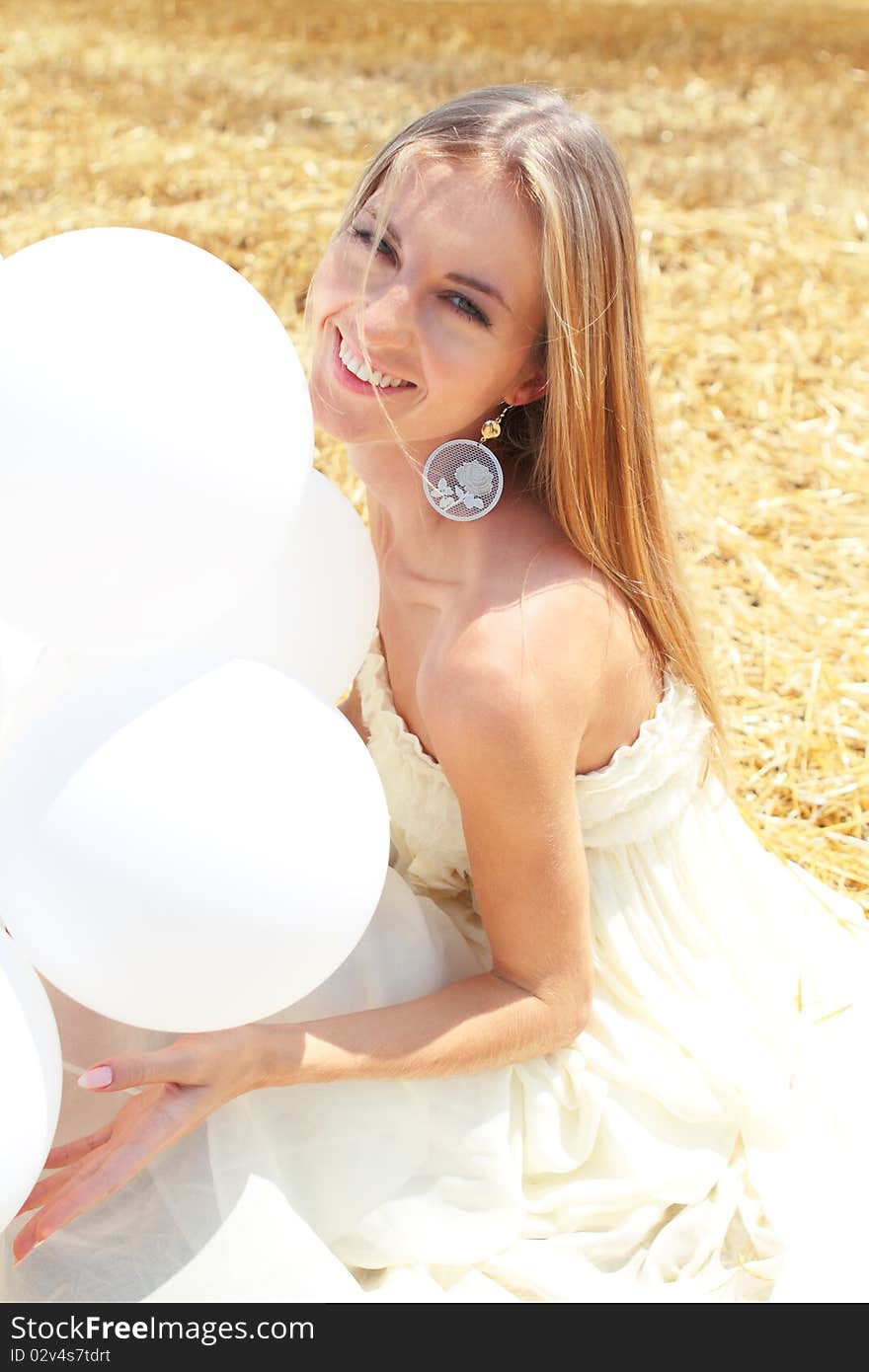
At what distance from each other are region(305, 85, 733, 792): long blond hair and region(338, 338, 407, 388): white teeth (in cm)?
4

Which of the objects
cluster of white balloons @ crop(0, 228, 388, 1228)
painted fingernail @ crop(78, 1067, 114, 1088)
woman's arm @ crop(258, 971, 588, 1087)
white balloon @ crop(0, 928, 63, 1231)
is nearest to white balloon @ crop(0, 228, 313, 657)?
cluster of white balloons @ crop(0, 228, 388, 1228)

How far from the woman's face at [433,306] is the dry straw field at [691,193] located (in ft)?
2.92

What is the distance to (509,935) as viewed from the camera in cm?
141

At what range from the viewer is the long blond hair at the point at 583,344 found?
1.30m

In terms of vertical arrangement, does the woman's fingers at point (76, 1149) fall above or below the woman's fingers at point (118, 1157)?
below

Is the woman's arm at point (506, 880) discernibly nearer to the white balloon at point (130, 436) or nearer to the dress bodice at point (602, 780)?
the dress bodice at point (602, 780)

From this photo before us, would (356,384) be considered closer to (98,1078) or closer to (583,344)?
(583,344)

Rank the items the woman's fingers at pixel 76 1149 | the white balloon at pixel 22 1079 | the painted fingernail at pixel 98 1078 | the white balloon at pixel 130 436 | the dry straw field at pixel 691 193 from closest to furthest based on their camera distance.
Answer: the white balloon at pixel 130 436 → the white balloon at pixel 22 1079 → the painted fingernail at pixel 98 1078 → the woman's fingers at pixel 76 1149 → the dry straw field at pixel 691 193

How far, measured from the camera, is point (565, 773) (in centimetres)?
134

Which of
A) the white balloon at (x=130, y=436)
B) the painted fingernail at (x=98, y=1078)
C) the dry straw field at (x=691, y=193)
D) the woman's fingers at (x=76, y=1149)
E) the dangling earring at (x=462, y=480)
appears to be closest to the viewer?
the white balloon at (x=130, y=436)

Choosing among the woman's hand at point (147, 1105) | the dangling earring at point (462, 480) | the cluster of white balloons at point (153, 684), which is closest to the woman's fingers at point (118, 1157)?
the woman's hand at point (147, 1105)

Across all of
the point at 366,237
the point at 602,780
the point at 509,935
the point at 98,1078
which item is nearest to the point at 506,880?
the point at 509,935

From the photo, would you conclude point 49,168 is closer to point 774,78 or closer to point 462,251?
point 774,78
